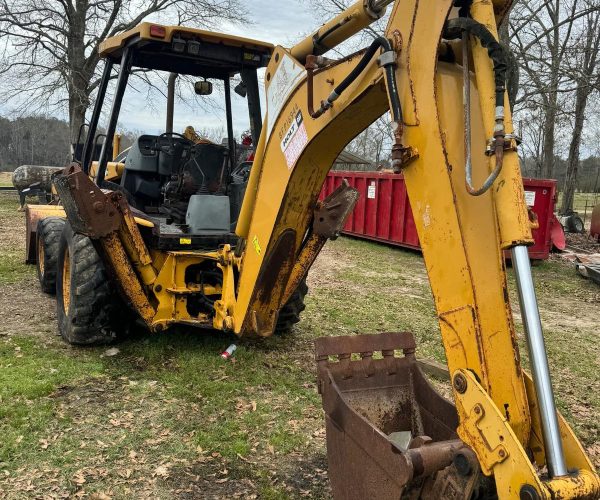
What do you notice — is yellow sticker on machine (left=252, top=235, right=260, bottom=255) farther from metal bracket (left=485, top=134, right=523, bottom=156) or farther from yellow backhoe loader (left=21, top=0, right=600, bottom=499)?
metal bracket (left=485, top=134, right=523, bottom=156)

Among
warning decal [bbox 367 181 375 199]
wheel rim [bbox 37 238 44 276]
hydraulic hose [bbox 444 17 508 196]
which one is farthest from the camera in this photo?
warning decal [bbox 367 181 375 199]

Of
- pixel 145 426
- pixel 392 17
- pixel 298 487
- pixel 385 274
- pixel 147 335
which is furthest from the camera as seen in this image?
pixel 385 274

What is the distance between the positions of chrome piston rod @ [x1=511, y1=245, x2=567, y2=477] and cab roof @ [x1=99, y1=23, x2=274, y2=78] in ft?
11.9

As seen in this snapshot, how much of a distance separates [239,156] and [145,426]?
9.33ft

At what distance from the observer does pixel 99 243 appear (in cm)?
442

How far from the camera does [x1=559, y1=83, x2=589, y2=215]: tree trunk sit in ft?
65.7

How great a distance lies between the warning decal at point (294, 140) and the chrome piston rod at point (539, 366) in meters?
1.59

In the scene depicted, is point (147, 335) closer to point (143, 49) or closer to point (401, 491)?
point (143, 49)

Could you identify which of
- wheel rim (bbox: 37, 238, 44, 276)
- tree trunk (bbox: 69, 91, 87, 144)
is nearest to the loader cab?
wheel rim (bbox: 37, 238, 44, 276)

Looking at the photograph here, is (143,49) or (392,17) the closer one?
(392,17)

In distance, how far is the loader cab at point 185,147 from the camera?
190 inches

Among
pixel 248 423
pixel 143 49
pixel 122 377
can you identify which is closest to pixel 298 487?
pixel 248 423

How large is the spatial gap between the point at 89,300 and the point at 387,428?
284 centimetres

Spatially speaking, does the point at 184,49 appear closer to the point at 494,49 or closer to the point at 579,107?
the point at 494,49
